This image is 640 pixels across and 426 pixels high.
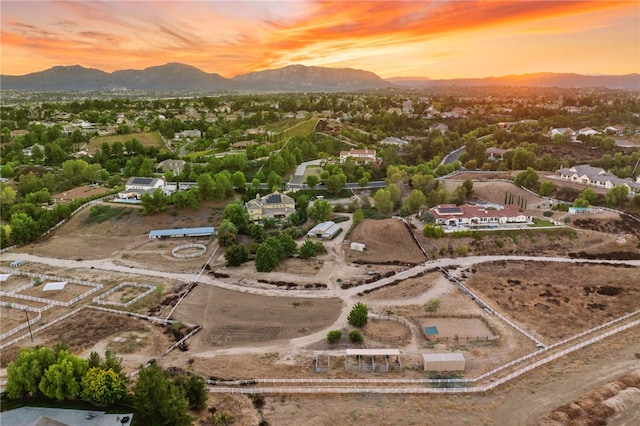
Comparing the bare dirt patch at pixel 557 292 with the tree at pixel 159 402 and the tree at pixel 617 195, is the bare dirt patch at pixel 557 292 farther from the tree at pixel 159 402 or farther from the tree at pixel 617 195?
the tree at pixel 159 402

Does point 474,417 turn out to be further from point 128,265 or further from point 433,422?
point 128,265

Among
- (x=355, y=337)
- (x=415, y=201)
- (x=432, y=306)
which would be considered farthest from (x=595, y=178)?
(x=355, y=337)

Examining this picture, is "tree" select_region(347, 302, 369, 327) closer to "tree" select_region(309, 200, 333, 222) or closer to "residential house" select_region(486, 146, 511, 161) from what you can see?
"tree" select_region(309, 200, 333, 222)

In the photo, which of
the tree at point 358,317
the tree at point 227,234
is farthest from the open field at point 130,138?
the tree at point 358,317

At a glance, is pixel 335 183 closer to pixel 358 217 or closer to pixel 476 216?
pixel 358 217

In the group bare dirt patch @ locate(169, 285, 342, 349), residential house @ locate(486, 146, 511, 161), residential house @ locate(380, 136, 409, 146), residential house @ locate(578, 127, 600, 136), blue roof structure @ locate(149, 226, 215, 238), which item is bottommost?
bare dirt patch @ locate(169, 285, 342, 349)

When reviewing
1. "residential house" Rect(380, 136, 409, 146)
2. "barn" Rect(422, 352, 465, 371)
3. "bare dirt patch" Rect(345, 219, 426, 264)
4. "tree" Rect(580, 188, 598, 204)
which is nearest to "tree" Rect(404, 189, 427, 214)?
"bare dirt patch" Rect(345, 219, 426, 264)

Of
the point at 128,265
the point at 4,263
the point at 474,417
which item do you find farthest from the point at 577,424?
the point at 4,263
